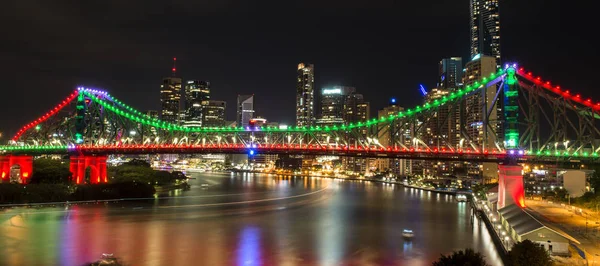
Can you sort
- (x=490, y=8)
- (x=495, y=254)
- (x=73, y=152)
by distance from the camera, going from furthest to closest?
(x=490, y=8)
(x=73, y=152)
(x=495, y=254)

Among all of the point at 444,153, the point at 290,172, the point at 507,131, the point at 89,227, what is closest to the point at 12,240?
the point at 89,227

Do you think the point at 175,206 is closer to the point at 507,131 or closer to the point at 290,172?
the point at 507,131

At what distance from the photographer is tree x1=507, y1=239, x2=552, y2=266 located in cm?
1816

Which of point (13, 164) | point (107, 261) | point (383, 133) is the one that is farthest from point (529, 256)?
point (13, 164)

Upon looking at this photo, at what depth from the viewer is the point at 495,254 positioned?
86.4 feet

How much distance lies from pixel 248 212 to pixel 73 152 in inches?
848

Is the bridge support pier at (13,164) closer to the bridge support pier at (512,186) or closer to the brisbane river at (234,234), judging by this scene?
the brisbane river at (234,234)

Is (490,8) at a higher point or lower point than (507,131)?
higher

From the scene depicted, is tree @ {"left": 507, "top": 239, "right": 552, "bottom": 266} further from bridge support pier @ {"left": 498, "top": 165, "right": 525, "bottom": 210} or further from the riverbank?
the riverbank

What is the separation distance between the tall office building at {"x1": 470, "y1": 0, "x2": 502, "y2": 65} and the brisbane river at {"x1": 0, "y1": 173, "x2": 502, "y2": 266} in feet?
416

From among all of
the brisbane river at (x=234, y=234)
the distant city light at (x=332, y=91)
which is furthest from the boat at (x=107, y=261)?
the distant city light at (x=332, y=91)

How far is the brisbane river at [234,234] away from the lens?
981 inches

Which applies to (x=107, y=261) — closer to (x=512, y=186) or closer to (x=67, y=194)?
(x=512, y=186)

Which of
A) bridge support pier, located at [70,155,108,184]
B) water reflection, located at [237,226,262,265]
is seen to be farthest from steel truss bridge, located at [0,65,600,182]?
water reflection, located at [237,226,262,265]
